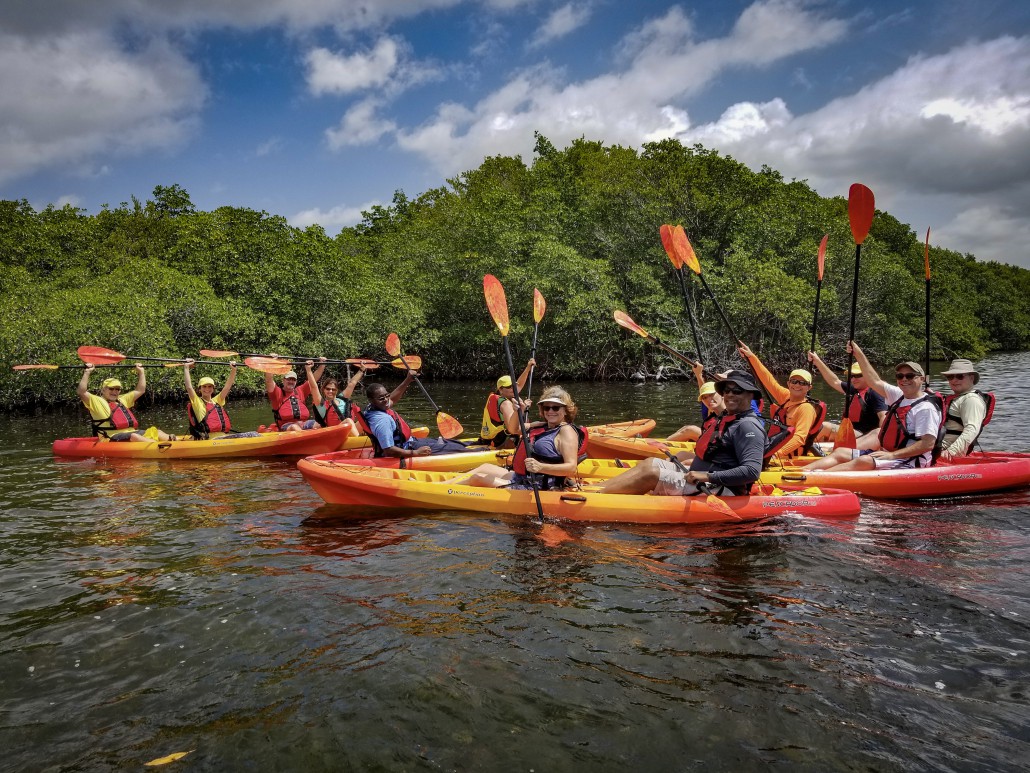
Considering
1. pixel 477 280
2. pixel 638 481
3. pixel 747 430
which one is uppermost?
pixel 477 280

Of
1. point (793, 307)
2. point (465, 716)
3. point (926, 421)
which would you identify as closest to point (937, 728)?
point (465, 716)

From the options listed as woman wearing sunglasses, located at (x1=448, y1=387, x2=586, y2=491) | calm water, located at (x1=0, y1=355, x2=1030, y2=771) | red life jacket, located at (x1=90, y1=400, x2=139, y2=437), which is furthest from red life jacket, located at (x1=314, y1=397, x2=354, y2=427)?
woman wearing sunglasses, located at (x1=448, y1=387, x2=586, y2=491)

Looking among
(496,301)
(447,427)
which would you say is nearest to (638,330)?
(496,301)

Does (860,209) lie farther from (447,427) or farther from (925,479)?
(447,427)

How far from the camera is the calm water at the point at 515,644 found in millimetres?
2654

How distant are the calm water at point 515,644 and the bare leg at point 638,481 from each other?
501 millimetres

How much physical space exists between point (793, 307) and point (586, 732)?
68.5 feet

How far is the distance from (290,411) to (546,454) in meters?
6.01

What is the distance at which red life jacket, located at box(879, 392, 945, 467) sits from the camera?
6582 millimetres

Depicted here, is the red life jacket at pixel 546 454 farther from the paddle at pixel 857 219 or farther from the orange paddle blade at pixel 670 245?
the orange paddle blade at pixel 670 245

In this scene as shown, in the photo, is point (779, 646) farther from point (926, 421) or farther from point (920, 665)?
point (926, 421)

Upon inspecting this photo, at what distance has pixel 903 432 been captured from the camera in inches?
265

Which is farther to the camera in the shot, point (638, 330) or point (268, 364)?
point (268, 364)

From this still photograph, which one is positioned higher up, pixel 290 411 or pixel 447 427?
pixel 290 411
